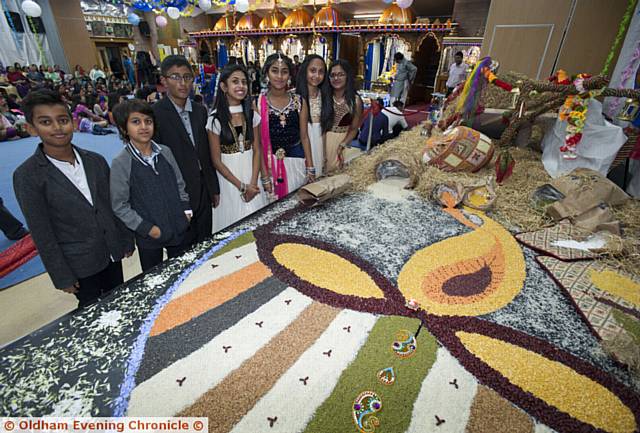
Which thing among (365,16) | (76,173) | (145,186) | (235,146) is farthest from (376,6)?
(76,173)

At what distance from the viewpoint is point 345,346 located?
112 centimetres

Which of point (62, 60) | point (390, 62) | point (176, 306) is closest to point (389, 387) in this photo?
point (176, 306)

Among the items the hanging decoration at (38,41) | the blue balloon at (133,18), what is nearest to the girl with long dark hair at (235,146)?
the hanging decoration at (38,41)

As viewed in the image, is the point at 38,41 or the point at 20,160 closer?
the point at 20,160

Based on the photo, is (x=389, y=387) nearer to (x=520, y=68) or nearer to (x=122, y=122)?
(x=122, y=122)

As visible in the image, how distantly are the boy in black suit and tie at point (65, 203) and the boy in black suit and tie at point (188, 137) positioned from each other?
1.29ft

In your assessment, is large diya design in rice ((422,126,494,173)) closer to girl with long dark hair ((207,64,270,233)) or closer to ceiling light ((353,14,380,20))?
girl with long dark hair ((207,64,270,233))

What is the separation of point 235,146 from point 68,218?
1.01m

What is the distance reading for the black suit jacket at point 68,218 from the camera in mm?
1199

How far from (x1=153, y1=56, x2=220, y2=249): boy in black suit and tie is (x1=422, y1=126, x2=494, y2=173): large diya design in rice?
1.90 meters

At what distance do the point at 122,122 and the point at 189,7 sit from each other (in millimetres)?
11870

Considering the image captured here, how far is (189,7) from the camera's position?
34.6ft

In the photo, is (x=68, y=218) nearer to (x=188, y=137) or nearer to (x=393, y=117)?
(x=188, y=137)

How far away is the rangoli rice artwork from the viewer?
0.92m
